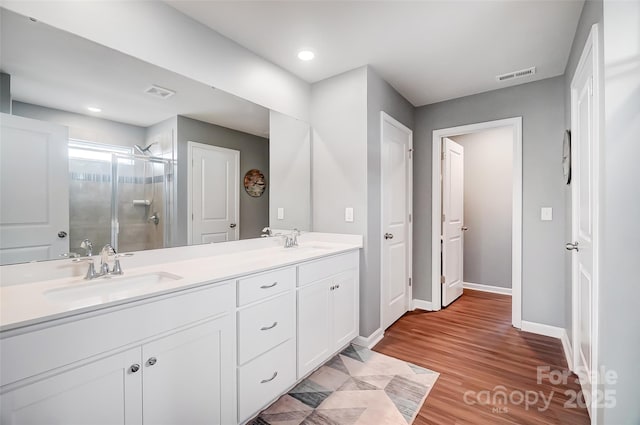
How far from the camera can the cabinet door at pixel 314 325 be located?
1.95 m

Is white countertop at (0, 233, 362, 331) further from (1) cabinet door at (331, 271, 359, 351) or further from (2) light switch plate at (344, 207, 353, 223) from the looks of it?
(2) light switch plate at (344, 207, 353, 223)

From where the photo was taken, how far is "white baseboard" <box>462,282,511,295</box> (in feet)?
13.5

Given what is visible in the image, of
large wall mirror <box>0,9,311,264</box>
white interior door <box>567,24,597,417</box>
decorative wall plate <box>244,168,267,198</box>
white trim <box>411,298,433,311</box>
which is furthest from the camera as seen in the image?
white trim <box>411,298,433,311</box>

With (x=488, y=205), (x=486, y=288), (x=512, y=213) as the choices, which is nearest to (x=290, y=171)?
(x=512, y=213)

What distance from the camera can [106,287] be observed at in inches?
54.4

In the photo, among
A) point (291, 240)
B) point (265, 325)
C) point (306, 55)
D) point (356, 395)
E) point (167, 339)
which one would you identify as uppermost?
point (306, 55)

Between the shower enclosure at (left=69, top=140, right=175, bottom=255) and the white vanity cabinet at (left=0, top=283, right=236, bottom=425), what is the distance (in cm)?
63

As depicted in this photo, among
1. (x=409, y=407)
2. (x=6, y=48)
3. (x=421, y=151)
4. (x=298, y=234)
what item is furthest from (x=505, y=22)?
(x=6, y=48)

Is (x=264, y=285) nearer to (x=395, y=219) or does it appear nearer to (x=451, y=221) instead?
(x=395, y=219)

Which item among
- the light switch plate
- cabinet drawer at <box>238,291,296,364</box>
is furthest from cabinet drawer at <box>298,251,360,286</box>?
the light switch plate

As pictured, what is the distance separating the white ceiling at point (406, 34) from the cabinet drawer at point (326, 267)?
164cm

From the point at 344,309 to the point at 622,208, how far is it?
1769 millimetres

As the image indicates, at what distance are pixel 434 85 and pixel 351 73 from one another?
0.94 m

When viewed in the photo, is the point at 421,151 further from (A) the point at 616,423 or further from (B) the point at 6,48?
(B) the point at 6,48
